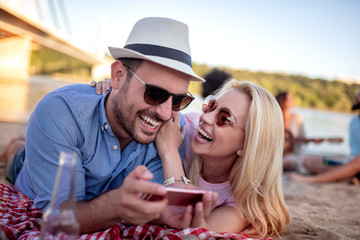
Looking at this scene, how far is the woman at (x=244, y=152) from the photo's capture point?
2.18 meters

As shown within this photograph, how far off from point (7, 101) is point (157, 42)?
31.7ft

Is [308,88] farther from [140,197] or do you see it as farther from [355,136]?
[140,197]

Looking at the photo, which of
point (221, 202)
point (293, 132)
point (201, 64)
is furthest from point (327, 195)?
point (201, 64)

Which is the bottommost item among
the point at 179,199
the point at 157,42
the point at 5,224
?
the point at 5,224

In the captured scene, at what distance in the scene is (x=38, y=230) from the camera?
1927mm

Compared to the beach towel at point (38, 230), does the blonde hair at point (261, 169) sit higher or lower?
higher

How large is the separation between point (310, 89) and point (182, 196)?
32.9 m

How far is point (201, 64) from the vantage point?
28531 millimetres

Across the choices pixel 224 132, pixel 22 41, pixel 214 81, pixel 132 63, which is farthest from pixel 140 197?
pixel 22 41

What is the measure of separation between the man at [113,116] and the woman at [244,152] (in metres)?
0.29

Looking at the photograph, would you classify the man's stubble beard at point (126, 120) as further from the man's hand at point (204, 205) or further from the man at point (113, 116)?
the man's hand at point (204, 205)

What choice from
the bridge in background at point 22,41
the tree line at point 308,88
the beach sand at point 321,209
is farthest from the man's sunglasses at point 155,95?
the tree line at point 308,88

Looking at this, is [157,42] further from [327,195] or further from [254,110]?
[327,195]

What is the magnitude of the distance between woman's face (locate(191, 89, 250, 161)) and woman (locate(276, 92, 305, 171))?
12.9ft
